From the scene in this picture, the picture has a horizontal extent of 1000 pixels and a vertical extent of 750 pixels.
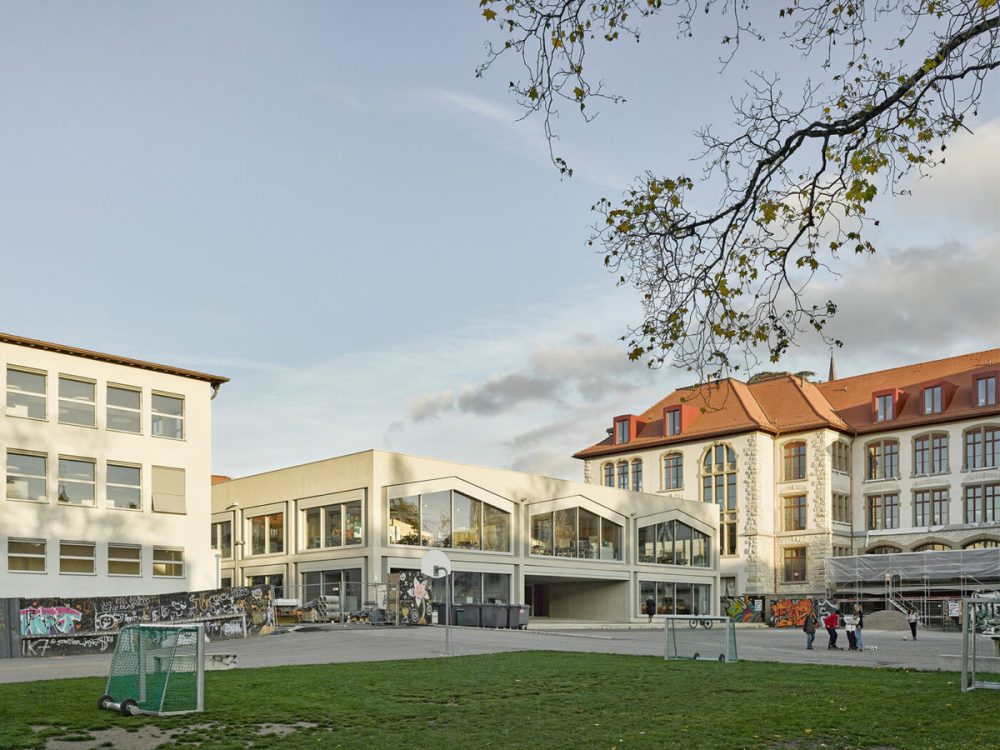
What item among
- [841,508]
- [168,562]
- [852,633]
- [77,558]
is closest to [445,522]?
[168,562]

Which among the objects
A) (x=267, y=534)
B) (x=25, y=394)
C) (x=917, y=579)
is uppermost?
(x=25, y=394)

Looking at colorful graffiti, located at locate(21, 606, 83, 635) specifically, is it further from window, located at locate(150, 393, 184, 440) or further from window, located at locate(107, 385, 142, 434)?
window, located at locate(150, 393, 184, 440)

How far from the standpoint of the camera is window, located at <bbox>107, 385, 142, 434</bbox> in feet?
137

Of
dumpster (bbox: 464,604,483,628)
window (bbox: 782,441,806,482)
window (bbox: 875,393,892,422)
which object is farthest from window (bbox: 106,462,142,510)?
window (bbox: 875,393,892,422)

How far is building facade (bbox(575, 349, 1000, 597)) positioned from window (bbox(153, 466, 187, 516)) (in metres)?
42.7

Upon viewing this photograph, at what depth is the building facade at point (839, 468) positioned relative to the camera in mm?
72750

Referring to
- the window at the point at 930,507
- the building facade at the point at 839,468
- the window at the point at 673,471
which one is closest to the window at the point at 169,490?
the building facade at the point at 839,468

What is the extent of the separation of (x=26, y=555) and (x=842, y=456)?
2194 inches

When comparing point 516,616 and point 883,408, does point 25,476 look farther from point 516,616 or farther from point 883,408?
point 883,408

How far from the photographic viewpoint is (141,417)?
42438 millimetres

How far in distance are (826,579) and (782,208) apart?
66.8m

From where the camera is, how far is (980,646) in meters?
20.1

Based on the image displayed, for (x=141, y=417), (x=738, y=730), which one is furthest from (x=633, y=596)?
(x=738, y=730)

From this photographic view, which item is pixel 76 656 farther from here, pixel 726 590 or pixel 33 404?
pixel 726 590
